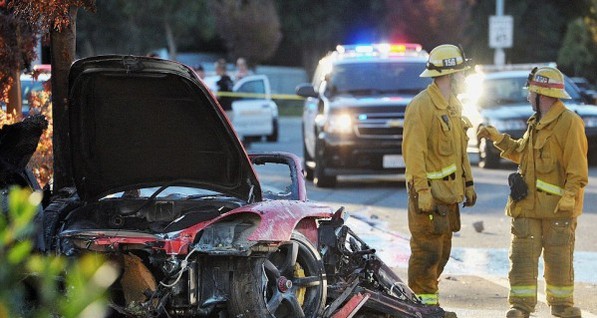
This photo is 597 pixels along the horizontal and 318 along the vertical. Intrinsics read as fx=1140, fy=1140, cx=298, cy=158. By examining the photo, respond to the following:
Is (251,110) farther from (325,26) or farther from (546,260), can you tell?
(325,26)

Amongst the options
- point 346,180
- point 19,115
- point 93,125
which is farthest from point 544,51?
point 93,125

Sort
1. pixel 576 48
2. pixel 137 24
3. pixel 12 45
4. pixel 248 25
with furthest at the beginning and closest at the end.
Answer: pixel 137 24 < pixel 576 48 < pixel 248 25 < pixel 12 45

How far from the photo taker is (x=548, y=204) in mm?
7277

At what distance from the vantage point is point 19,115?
31.7 feet

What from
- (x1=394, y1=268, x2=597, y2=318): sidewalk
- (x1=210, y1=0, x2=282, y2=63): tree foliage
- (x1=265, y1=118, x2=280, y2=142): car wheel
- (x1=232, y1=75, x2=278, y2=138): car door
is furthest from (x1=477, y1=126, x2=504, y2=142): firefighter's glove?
(x1=210, y1=0, x2=282, y2=63): tree foliage

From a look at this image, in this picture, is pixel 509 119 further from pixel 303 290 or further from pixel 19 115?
pixel 303 290

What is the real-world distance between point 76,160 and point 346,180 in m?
12.4

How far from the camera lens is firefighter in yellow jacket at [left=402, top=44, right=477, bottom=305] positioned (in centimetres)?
724

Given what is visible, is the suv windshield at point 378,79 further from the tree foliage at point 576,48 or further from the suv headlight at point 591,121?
the tree foliage at point 576,48

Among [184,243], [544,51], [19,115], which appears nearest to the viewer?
[184,243]

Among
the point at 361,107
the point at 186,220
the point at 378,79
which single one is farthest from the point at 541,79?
the point at 378,79

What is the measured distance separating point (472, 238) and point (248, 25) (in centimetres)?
3450

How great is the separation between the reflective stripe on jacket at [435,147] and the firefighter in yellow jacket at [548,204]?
0.44m

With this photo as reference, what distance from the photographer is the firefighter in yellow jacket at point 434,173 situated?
23.7 ft
